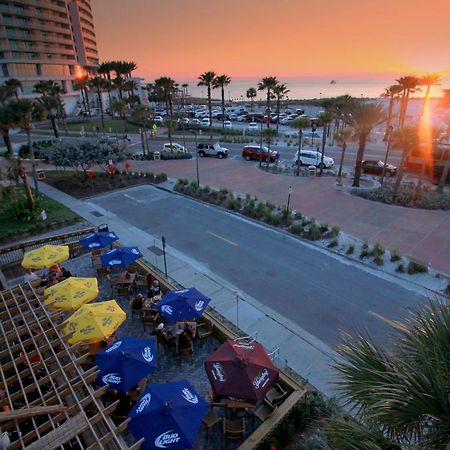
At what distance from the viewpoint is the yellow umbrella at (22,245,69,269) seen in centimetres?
1407

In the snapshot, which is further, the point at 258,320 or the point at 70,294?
the point at 258,320

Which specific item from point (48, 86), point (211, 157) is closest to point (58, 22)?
point (48, 86)

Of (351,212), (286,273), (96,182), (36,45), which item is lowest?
(286,273)

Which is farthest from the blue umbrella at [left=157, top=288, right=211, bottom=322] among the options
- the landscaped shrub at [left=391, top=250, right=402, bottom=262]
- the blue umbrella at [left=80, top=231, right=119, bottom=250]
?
the landscaped shrub at [left=391, top=250, right=402, bottom=262]

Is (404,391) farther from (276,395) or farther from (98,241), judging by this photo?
(98,241)

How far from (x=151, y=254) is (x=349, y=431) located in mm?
14633

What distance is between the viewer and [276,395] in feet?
28.9

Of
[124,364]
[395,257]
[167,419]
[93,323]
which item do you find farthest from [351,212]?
[167,419]

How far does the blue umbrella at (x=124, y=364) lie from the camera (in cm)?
830

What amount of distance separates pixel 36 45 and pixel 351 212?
10240cm

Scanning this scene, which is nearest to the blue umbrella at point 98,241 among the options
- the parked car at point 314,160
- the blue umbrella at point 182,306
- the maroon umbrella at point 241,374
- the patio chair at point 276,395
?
the blue umbrella at point 182,306

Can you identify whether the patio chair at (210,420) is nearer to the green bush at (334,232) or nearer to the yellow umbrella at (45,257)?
the yellow umbrella at (45,257)

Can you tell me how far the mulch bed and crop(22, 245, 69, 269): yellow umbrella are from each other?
542 inches

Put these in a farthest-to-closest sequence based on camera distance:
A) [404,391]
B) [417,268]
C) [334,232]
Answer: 1. [334,232]
2. [417,268]
3. [404,391]
